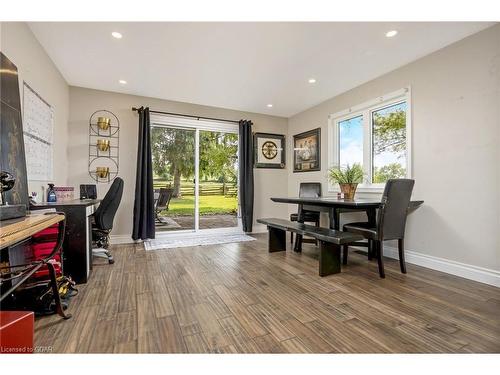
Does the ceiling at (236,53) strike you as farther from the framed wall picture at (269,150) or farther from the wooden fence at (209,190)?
the wooden fence at (209,190)

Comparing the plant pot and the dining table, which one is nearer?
the dining table

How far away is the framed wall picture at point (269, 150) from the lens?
5.05m

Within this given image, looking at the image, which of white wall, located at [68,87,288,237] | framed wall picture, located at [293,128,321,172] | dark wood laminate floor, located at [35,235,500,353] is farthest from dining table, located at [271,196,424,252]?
white wall, located at [68,87,288,237]

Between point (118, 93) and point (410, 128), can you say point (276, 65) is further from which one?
point (118, 93)

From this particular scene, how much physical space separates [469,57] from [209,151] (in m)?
3.81

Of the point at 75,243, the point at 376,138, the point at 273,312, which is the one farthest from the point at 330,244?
the point at 75,243

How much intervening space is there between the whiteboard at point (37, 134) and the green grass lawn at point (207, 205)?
6.39 feet

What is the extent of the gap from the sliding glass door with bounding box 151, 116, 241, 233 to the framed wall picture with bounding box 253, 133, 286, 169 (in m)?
0.44

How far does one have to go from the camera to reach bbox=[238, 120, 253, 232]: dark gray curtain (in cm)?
478

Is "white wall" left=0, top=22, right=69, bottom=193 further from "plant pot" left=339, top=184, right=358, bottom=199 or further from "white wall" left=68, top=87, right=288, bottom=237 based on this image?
"plant pot" left=339, top=184, right=358, bottom=199

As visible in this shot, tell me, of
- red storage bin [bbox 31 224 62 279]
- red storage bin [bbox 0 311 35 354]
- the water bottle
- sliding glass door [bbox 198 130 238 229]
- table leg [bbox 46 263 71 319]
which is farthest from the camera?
sliding glass door [bbox 198 130 238 229]

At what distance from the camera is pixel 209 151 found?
4.74 metres

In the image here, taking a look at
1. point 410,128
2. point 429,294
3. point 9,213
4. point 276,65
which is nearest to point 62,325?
point 9,213
